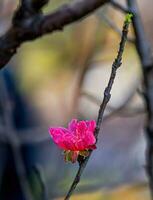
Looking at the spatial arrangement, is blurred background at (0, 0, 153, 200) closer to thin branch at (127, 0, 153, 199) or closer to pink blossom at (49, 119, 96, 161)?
thin branch at (127, 0, 153, 199)

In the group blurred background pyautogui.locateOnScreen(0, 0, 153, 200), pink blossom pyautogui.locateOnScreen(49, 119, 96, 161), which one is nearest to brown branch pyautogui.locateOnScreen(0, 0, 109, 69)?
pink blossom pyautogui.locateOnScreen(49, 119, 96, 161)

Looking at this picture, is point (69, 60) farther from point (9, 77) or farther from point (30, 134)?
point (30, 134)

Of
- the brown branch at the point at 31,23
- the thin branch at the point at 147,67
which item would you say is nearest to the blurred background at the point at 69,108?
the thin branch at the point at 147,67

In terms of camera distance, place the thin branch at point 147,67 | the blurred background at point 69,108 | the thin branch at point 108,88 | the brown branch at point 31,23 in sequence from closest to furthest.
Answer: the thin branch at point 108,88, the brown branch at point 31,23, the thin branch at point 147,67, the blurred background at point 69,108

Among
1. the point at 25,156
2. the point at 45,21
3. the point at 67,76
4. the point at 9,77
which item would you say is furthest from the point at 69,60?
the point at 45,21

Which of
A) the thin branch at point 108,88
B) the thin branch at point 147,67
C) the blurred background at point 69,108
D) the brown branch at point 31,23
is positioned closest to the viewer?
the thin branch at point 108,88

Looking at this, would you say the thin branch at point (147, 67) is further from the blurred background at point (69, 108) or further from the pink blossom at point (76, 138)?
the pink blossom at point (76, 138)

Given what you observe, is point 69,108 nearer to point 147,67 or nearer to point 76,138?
point 147,67
